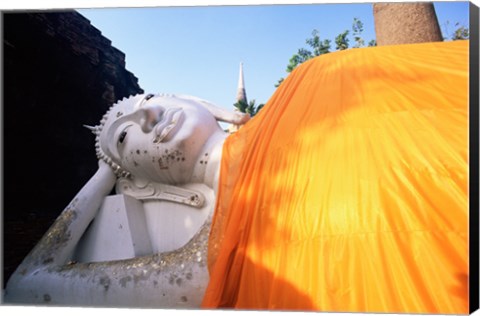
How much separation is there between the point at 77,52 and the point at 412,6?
3.24 metres

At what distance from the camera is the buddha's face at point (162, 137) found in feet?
7.16

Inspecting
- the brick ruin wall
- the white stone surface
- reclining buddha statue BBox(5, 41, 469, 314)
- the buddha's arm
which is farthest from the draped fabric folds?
the brick ruin wall

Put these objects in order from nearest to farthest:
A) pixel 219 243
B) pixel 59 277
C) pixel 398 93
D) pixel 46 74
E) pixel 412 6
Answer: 1. pixel 398 93
2. pixel 219 243
3. pixel 59 277
4. pixel 412 6
5. pixel 46 74

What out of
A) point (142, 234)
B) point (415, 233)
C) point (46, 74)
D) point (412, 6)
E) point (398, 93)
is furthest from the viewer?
point (46, 74)

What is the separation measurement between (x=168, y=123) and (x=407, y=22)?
1765 millimetres

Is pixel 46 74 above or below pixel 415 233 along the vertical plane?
above

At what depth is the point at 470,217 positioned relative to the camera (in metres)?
1.36

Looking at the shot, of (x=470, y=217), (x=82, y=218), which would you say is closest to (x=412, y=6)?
(x=470, y=217)

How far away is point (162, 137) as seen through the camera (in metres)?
2.17

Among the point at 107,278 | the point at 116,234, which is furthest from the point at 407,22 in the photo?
the point at 107,278

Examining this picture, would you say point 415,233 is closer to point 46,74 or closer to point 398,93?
point 398,93

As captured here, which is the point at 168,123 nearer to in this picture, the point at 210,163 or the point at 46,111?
the point at 210,163

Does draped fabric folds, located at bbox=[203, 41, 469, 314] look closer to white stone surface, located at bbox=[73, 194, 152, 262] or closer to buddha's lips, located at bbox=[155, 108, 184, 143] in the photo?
buddha's lips, located at bbox=[155, 108, 184, 143]

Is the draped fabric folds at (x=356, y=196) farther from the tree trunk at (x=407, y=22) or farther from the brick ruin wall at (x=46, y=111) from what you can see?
the brick ruin wall at (x=46, y=111)
